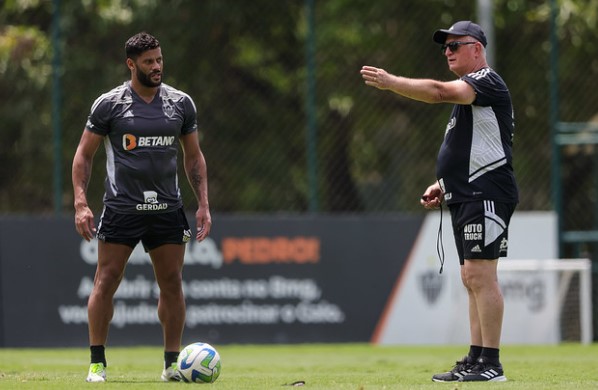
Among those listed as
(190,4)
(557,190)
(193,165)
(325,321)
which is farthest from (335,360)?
(190,4)

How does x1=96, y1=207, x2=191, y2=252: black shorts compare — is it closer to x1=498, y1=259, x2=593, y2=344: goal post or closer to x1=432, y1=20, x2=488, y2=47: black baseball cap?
x1=432, y1=20, x2=488, y2=47: black baseball cap

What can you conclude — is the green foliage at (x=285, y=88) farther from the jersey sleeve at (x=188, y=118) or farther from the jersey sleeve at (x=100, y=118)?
the jersey sleeve at (x=100, y=118)

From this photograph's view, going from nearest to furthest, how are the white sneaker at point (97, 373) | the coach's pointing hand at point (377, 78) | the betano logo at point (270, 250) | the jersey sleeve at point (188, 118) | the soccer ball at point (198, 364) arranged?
the coach's pointing hand at point (377, 78) < the soccer ball at point (198, 364) < the white sneaker at point (97, 373) < the jersey sleeve at point (188, 118) < the betano logo at point (270, 250)

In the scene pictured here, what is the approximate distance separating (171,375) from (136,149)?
57.3 inches

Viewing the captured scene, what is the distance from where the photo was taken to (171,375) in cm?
764

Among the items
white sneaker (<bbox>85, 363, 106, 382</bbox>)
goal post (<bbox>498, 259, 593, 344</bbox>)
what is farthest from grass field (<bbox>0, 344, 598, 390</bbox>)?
goal post (<bbox>498, 259, 593, 344</bbox>)

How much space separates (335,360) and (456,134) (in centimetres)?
389

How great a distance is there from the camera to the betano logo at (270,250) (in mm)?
13000

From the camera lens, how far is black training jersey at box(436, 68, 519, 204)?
293 inches

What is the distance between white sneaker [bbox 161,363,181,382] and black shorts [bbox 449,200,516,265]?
1971mm

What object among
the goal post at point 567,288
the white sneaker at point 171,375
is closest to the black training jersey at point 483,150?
the white sneaker at point 171,375

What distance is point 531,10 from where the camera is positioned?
15188 millimetres

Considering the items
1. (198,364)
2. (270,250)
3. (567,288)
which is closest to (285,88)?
(270,250)

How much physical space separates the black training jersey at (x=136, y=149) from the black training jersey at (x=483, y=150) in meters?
1.80
